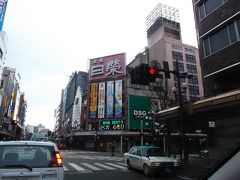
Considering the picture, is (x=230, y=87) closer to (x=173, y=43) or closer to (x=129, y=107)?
(x=129, y=107)

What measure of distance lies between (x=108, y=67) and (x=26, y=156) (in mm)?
58192

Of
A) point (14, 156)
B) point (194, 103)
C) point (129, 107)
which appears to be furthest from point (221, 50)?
point (129, 107)

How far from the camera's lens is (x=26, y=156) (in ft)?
16.6

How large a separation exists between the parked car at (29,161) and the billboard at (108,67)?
55525 mm

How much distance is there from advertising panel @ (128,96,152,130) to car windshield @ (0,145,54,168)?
1930 inches


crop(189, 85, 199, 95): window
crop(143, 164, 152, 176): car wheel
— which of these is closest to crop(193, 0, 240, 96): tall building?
crop(143, 164, 152, 176): car wheel

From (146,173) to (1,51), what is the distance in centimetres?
4956

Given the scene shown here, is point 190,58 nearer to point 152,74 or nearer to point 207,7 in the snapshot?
point 207,7

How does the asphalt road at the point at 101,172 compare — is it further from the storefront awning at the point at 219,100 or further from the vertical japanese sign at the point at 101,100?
the vertical japanese sign at the point at 101,100

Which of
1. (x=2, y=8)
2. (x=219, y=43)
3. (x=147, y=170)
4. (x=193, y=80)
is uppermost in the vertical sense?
(x=193, y=80)

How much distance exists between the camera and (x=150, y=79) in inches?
401

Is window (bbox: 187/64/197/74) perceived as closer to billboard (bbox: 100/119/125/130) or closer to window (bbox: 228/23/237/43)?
billboard (bbox: 100/119/125/130)

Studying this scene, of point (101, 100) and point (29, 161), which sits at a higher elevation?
point (101, 100)

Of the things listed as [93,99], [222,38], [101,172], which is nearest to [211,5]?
[222,38]
